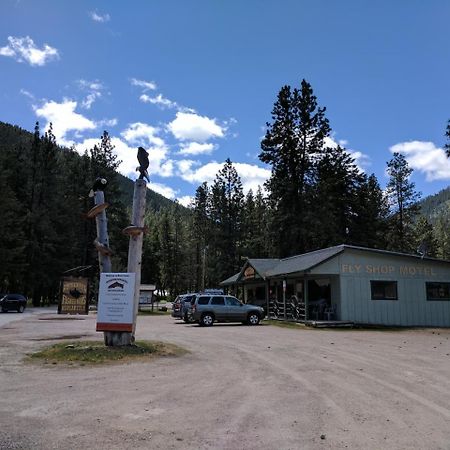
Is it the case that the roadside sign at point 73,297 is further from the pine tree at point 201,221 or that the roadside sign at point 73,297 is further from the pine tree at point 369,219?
the pine tree at point 201,221

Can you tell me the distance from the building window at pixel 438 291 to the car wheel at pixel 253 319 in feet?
33.1

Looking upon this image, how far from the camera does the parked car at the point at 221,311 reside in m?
27.4

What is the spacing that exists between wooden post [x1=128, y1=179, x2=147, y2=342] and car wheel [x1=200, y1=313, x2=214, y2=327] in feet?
41.1

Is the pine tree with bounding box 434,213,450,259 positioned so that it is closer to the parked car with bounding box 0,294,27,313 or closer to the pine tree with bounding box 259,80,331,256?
the pine tree with bounding box 259,80,331,256

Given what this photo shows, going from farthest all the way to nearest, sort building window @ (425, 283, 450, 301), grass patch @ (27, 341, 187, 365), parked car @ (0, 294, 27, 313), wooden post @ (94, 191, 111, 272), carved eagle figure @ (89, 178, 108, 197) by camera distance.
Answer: parked car @ (0, 294, 27, 313) → building window @ (425, 283, 450, 301) → carved eagle figure @ (89, 178, 108, 197) → wooden post @ (94, 191, 111, 272) → grass patch @ (27, 341, 187, 365)

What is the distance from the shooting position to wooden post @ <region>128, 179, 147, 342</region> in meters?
14.9

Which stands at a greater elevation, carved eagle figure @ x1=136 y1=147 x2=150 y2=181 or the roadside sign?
carved eagle figure @ x1=136 y1=147 x2=150 y2=181

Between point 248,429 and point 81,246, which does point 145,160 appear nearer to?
point 248,429

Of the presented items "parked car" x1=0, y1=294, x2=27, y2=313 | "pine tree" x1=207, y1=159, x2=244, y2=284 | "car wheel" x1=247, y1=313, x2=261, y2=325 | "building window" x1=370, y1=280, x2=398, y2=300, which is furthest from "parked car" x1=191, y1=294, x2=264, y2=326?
"pine tree" x1=207, y1=159, x2=244, y2=284

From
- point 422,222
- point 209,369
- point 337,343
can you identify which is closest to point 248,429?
point 209,369

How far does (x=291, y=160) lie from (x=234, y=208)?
19541mm

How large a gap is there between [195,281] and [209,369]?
79.5m

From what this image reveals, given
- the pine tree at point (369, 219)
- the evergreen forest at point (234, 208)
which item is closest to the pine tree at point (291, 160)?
the evergreen forest at point (234, 208)

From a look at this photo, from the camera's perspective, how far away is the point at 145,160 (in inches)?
627
